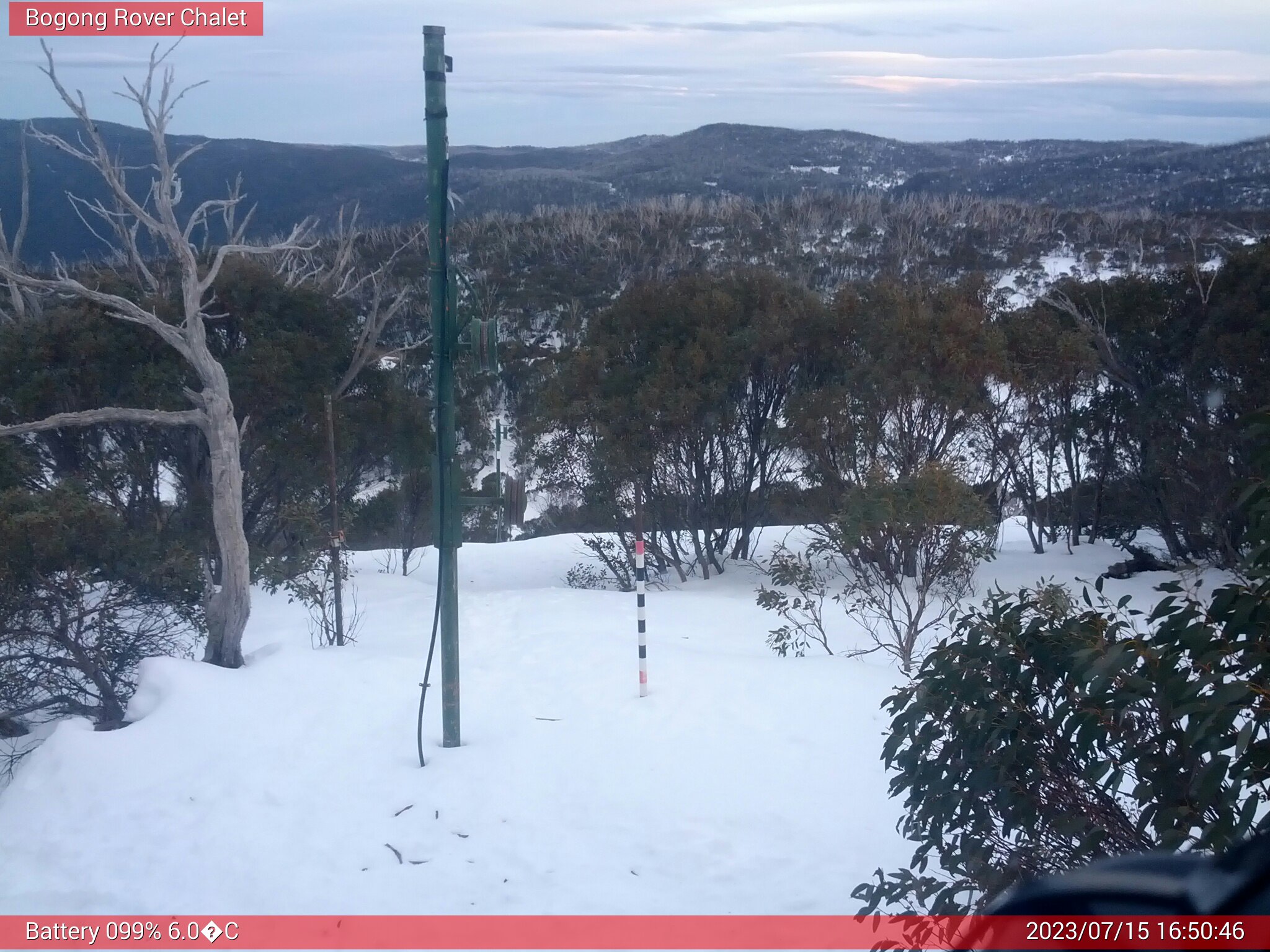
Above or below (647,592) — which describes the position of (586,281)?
above

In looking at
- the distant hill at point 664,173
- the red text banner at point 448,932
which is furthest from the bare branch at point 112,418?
the red text banner at point 448,932

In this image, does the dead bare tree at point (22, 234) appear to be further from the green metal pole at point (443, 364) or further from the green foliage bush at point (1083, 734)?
the green foliage bush at point (1083, 734)

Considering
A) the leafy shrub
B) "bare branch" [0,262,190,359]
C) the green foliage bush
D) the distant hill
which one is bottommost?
the leafy shrub

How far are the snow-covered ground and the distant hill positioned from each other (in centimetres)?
307

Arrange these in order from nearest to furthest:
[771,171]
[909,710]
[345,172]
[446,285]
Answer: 1. [909,710]
2. [446,285]
3. [345,172]
4. [771,171]

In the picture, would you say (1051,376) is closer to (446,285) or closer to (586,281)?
(446,285)

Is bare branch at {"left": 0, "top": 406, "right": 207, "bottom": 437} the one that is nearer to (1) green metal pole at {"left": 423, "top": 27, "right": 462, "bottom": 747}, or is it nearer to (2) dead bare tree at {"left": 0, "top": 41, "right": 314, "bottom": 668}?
(2) dead bare tree at {"left": 0, "top": 41, "right": 314, "bottom": 668}

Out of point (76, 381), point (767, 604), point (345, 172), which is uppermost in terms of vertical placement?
point (345, 172)

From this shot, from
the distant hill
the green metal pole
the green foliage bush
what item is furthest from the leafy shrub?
the green foliage bush

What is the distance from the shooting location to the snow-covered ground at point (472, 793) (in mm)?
4328

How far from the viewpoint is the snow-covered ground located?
14.2ft

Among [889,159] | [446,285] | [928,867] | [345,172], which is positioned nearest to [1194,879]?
[928,867]

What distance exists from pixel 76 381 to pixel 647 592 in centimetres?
727

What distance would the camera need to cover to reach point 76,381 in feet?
40.2
